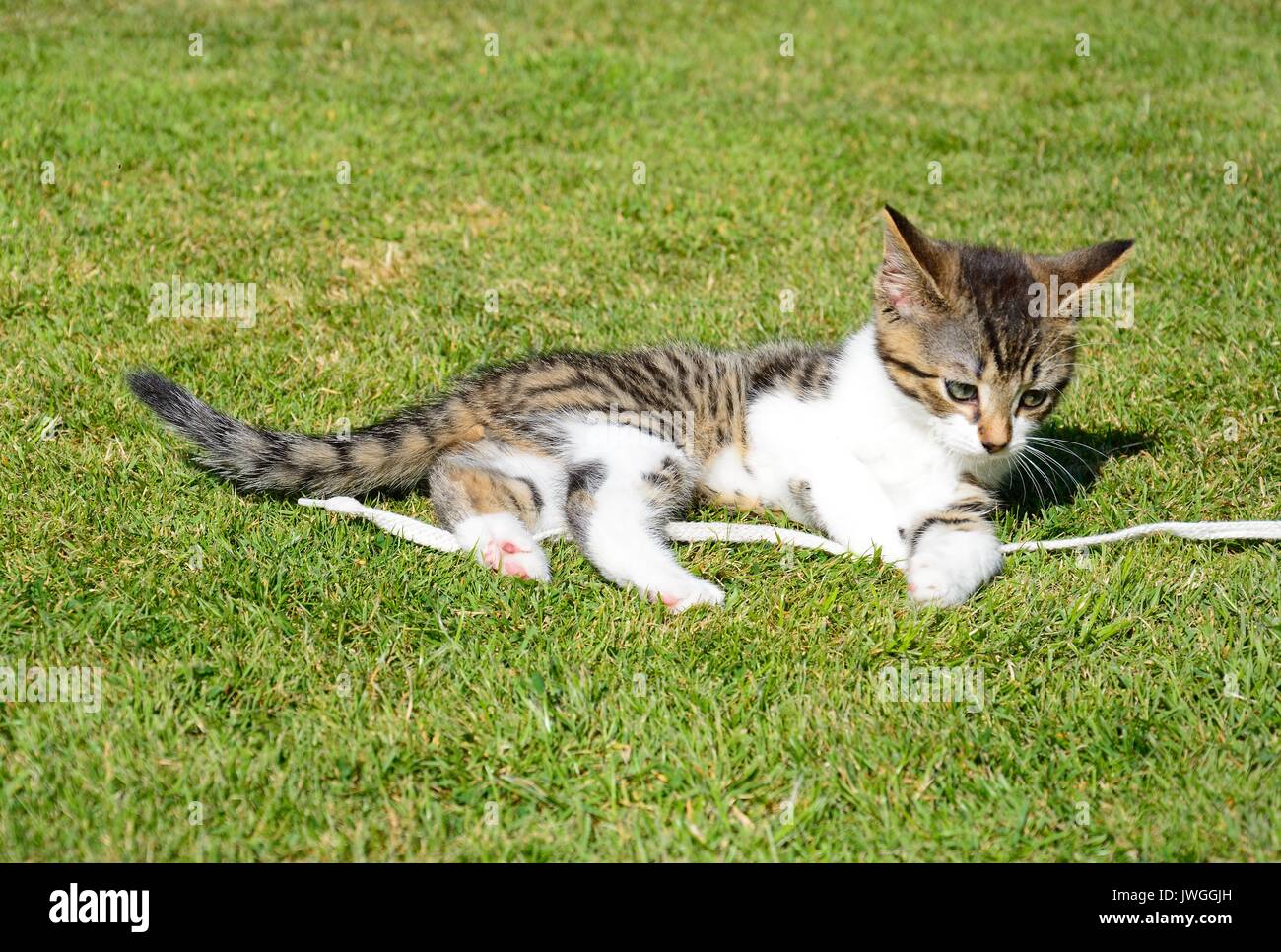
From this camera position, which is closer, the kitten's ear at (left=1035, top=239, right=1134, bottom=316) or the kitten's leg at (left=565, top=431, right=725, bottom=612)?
the kitten's leg at (left=565, top=431, right=725, bottom=612)

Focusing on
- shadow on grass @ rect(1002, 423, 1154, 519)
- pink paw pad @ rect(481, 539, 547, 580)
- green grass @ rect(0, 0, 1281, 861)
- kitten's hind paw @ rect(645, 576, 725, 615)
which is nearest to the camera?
green grass @ rect(0, 0, 1281, 861)

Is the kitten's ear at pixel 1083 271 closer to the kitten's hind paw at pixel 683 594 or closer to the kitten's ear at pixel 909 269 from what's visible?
the kitten's ear at pixel 909 269

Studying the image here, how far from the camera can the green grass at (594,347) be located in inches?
99.5

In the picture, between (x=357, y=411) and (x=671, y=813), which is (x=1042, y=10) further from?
(x=671, y=813)

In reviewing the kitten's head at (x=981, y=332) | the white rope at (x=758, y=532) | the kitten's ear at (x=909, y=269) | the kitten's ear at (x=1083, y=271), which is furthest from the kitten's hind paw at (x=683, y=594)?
the kitten's ear at (x=1083, y=271)

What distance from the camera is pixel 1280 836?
2.39 m

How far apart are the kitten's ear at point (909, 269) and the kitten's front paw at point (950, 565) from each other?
72 cm

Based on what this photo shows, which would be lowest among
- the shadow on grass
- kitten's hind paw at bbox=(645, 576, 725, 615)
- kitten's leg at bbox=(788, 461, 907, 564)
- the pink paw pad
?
kitten's hind paw at bbox=(645, 576, 725, 615)

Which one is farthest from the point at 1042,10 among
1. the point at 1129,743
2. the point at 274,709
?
the point at 274,709

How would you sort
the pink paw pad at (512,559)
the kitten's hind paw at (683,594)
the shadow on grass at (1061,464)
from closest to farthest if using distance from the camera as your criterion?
the kitten's hind paw at (683,594), the pink paw pad at (512,559), the shadow on grass at (1061,464)

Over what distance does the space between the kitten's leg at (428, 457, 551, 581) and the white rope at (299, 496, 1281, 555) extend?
0.07 m

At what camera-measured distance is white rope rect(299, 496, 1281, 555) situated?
3.46 meters

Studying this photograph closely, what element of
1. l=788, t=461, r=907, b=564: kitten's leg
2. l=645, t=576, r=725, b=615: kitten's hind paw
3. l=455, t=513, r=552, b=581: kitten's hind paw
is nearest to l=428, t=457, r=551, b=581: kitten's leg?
l=455, t=513, r=552, b=581: kitten's hind paw

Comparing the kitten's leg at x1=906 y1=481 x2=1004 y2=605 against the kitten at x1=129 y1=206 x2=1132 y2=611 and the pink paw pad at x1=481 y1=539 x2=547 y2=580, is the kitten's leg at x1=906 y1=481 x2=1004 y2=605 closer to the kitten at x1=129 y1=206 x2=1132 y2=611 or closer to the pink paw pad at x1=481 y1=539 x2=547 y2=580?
the kitten at x1=129 y1=206 x2=1132 y2=611
